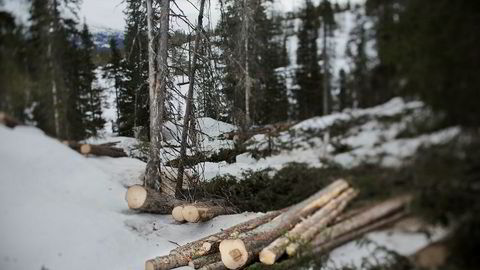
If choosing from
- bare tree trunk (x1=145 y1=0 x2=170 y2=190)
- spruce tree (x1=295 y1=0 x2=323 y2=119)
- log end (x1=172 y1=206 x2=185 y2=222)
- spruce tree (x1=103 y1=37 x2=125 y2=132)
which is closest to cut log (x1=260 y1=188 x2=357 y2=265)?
spruce tree (x1=295 y1=0 x2=323 y2=119)

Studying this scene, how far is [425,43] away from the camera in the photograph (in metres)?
1.57

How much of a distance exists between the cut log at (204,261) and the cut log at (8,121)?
222 centimetres

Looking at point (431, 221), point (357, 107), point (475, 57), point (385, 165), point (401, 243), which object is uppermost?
point (475, 57)

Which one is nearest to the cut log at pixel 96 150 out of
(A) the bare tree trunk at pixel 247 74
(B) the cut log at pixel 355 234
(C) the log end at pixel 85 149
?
(C) the log end at pixel 85 149

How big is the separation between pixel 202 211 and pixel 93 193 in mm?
956

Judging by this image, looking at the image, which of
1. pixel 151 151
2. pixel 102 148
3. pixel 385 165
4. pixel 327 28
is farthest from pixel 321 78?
pixel 102 148

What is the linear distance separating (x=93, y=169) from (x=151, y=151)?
1.33 ft

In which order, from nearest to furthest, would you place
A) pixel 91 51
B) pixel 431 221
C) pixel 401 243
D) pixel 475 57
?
pixel 475 57 → pixel 431 221 → pixel 401 243 → pixel 91 51

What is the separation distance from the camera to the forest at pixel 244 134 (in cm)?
159

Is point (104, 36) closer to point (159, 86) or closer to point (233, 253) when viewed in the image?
point (159, 86)

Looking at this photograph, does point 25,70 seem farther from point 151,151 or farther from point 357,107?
point 357,107

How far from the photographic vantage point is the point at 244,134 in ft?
10.5

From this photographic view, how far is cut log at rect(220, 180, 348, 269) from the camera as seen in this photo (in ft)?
6.84

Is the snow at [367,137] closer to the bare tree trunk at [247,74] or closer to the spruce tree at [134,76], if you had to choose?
the bare tree trunk at [247,74]
